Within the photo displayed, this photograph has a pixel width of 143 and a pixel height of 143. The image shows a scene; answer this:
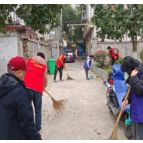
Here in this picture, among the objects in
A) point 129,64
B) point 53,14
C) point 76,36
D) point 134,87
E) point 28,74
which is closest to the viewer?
point 134,87

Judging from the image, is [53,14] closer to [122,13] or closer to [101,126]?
[101,126]

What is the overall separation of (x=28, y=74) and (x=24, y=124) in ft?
6.35

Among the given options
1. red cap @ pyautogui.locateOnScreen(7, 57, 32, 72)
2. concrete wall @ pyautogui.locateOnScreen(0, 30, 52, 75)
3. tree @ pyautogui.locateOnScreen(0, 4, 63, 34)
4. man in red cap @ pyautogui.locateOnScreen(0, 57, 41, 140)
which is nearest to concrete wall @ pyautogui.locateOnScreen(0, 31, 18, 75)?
concrete wall @ pyautogui.locateOnScreen(0, 30, 52, 75)

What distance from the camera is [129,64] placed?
8.20 feet

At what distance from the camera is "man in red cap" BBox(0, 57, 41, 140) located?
1.71 meters

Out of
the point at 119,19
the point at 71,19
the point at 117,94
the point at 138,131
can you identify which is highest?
the point at 71,19

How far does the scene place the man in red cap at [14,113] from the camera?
1.71m

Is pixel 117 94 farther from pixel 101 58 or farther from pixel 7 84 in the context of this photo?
pixel 101 58

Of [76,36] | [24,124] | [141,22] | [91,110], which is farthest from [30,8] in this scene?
[76,36]

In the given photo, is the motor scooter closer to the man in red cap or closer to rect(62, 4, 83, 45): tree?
the man in red cap

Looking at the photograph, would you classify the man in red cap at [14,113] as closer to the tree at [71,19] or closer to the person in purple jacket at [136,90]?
the person in purple jacket at [136,90]

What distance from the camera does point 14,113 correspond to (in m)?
1.74

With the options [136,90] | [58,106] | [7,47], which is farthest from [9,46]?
[136,90]

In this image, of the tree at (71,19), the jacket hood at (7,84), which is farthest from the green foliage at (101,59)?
the tree at (71,19)
